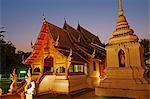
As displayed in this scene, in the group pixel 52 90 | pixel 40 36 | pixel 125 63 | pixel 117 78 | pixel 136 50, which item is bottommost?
pixel 52 90

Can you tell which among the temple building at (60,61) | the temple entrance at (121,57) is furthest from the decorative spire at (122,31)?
the temple building at (60,61)

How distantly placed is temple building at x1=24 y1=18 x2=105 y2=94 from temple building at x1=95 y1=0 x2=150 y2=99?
94.7 inches

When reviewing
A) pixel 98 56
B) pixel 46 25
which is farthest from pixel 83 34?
pixel 46 25

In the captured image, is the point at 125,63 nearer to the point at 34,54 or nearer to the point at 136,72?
the point at 136,72

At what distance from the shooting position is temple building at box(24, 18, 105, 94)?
Result: 12.1 meters

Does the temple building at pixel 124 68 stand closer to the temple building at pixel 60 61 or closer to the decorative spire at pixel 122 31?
the decorative spire at pixel 122 31

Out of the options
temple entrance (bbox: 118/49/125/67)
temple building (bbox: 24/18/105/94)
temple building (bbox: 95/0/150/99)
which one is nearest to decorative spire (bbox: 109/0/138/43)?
temple building (bbox: 95/0/150/99)

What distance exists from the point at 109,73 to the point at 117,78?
730 mm

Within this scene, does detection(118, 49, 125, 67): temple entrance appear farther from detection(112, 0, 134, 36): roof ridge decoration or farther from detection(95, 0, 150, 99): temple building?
detection(112, 0, 134, 36): roof ridge decoration

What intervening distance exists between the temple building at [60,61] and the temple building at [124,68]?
241 cm

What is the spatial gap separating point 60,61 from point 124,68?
14.1ft

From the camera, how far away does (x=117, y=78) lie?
1138cm

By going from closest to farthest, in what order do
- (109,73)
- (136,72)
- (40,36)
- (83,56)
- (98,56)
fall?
1. (136,72)
2. (109,73)
3. (40,36)
4. (83,56)
5. (98,56)

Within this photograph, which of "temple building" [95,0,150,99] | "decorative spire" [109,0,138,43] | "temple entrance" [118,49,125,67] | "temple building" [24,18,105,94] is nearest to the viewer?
"temple building" [95,0,150,99]
